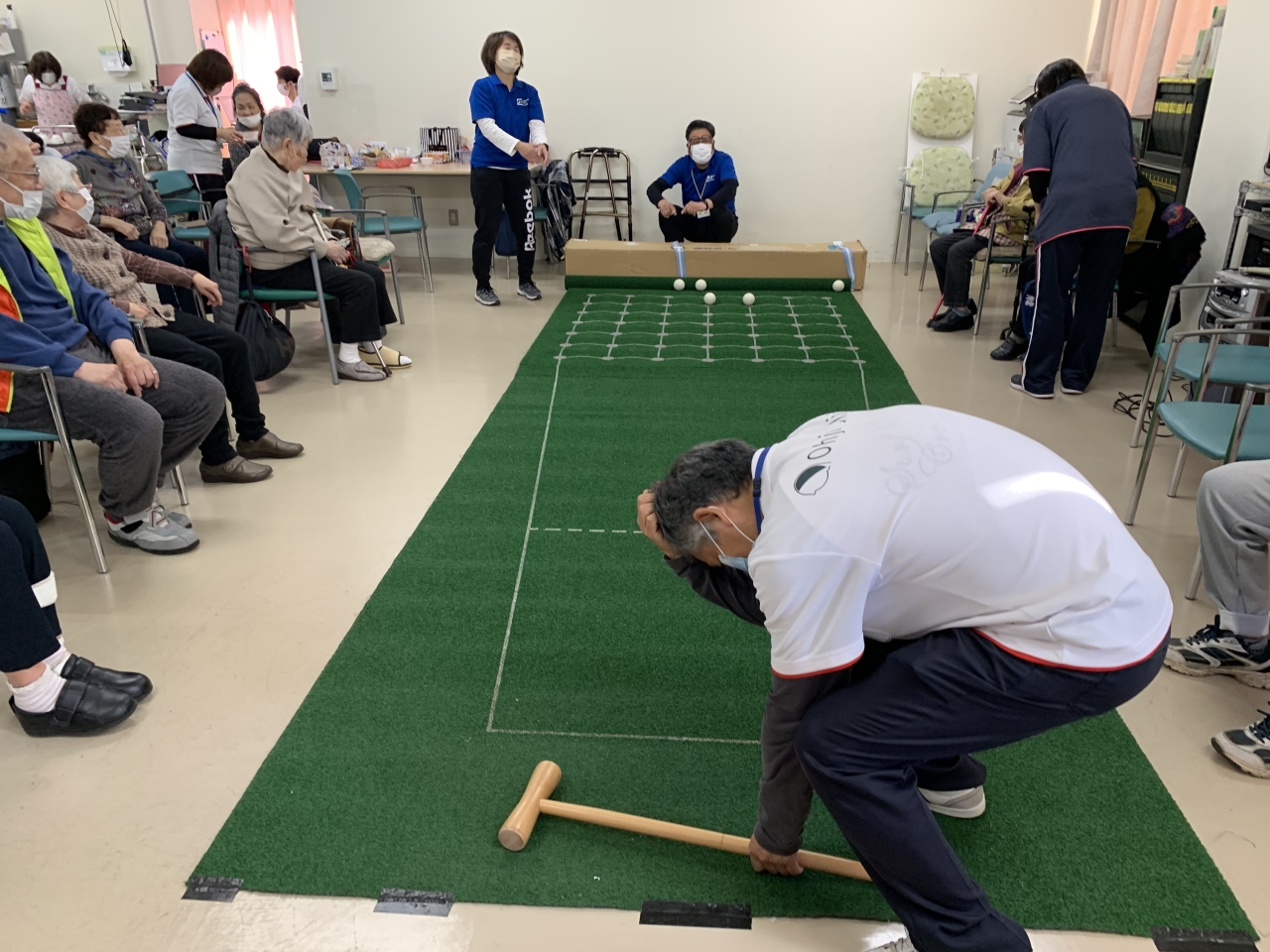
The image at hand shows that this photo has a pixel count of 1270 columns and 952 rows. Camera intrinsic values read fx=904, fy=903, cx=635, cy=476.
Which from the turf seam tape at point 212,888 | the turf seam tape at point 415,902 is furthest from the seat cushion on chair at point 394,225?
the turf seam tape at point 415,902

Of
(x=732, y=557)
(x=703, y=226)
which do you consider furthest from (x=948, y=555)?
(x=703, y=226)

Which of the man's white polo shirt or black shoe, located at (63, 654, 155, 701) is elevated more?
the man's white polo shirt

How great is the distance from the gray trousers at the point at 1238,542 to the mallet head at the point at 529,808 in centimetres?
163

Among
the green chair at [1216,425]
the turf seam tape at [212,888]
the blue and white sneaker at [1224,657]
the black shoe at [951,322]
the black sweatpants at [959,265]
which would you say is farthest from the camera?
the black shoe at [951,322]

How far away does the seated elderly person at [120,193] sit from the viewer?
432cm

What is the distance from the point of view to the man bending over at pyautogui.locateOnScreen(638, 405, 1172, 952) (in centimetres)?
125

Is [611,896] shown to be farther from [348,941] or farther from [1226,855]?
[1226,855]

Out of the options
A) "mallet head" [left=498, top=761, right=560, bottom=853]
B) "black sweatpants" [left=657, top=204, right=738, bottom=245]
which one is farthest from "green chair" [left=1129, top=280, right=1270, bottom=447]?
"black sweatpants" [left=657, top=204, right=738, bottom=245]

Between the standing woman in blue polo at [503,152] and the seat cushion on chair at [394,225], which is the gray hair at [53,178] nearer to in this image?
the seat cushion on chair at [394,225]

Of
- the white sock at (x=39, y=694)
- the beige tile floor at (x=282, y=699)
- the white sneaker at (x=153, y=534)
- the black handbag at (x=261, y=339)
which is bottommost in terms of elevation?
the beige tile floor at (x=282, y=699)

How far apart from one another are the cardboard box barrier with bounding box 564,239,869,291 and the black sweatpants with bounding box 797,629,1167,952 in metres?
5.11

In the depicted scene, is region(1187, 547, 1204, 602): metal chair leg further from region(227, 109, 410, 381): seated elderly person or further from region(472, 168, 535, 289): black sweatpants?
region(472, 168, 535, 289): black sweatpants

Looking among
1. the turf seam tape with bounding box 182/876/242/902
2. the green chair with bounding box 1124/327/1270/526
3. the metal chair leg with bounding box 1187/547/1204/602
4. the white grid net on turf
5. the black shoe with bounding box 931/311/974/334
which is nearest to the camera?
the turf seam tape with bounding box 182/876/242/902

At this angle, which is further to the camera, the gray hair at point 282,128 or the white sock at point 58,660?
the gray hair at point 282,128
